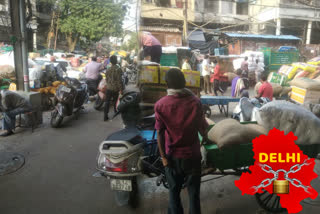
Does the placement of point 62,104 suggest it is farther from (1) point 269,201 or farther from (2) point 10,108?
(1) point 269,201

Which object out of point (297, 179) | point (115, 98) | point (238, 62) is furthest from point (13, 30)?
point (238, 62)

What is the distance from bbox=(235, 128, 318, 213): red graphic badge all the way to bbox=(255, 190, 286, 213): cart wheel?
0.07 meters

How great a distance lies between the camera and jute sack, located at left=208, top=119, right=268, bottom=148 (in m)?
2.13

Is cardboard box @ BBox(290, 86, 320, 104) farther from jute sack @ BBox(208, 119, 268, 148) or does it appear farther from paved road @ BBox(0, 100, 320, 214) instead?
jute sack @ BBox(208, 119, 268, 148)

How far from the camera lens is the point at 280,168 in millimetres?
2166

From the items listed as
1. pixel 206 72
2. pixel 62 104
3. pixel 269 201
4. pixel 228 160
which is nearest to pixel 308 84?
pixel 269 201

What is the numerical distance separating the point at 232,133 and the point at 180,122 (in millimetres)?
534

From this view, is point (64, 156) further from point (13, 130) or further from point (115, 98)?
point (115, 98)

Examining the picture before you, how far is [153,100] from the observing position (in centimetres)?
430

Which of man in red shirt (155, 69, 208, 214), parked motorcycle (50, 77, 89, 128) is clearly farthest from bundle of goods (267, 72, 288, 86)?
man in red shirt (155, 69, 208, 214)

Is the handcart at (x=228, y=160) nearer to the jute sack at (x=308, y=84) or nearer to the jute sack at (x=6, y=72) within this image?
the jute sack at (x=308, y=84)

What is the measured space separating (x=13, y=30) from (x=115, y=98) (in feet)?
7.70

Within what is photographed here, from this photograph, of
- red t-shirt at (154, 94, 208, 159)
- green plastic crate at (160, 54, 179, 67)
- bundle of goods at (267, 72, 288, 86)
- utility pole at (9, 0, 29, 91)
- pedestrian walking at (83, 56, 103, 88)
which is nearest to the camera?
red t-shirt at (154, 94, 208, 159)

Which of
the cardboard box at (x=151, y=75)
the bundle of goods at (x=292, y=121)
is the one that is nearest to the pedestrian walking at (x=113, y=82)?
the cardboard box at (x=151, y=75)
